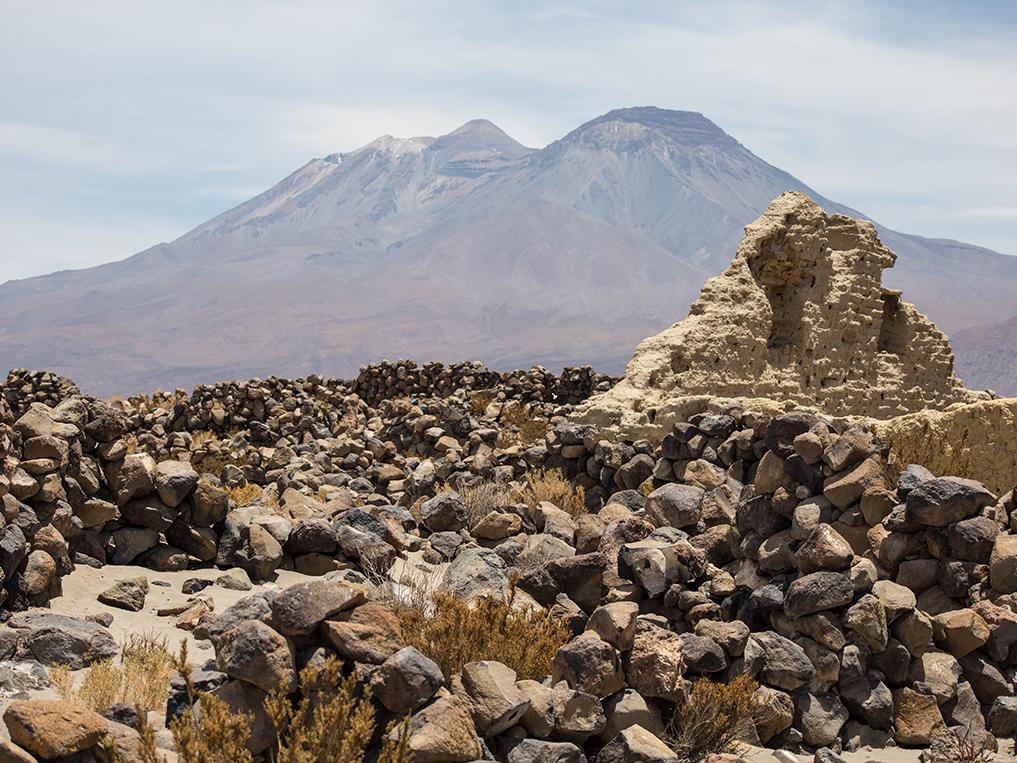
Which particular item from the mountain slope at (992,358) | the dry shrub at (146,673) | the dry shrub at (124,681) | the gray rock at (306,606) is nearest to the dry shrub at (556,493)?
the dry shrub at (146,673)

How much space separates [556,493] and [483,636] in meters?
6.46

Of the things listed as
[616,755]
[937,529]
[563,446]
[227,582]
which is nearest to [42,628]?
[227,582]

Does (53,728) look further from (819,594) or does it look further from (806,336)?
(806,336)

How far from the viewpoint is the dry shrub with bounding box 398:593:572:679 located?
6219 millimetres

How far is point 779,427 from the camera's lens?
8.64m

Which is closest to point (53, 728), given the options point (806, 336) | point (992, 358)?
point (806, 336)

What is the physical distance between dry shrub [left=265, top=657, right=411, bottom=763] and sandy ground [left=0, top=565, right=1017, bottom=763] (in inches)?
74.4

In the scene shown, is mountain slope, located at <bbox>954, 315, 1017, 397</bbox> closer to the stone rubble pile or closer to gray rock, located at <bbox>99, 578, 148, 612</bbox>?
the stone rubble pile

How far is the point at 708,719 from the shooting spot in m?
6.21

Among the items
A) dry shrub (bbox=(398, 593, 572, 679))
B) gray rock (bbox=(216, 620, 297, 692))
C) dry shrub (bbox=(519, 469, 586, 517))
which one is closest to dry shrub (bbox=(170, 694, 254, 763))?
gray rock (bbox=(216, 620, 297, 692))

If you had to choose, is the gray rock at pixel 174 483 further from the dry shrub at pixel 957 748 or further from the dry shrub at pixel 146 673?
the dry shrub at pixel 957 748

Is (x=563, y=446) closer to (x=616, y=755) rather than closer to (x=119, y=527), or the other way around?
(x=119, y=527)

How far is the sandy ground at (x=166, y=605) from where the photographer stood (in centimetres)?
657

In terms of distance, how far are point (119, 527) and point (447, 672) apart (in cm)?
506
